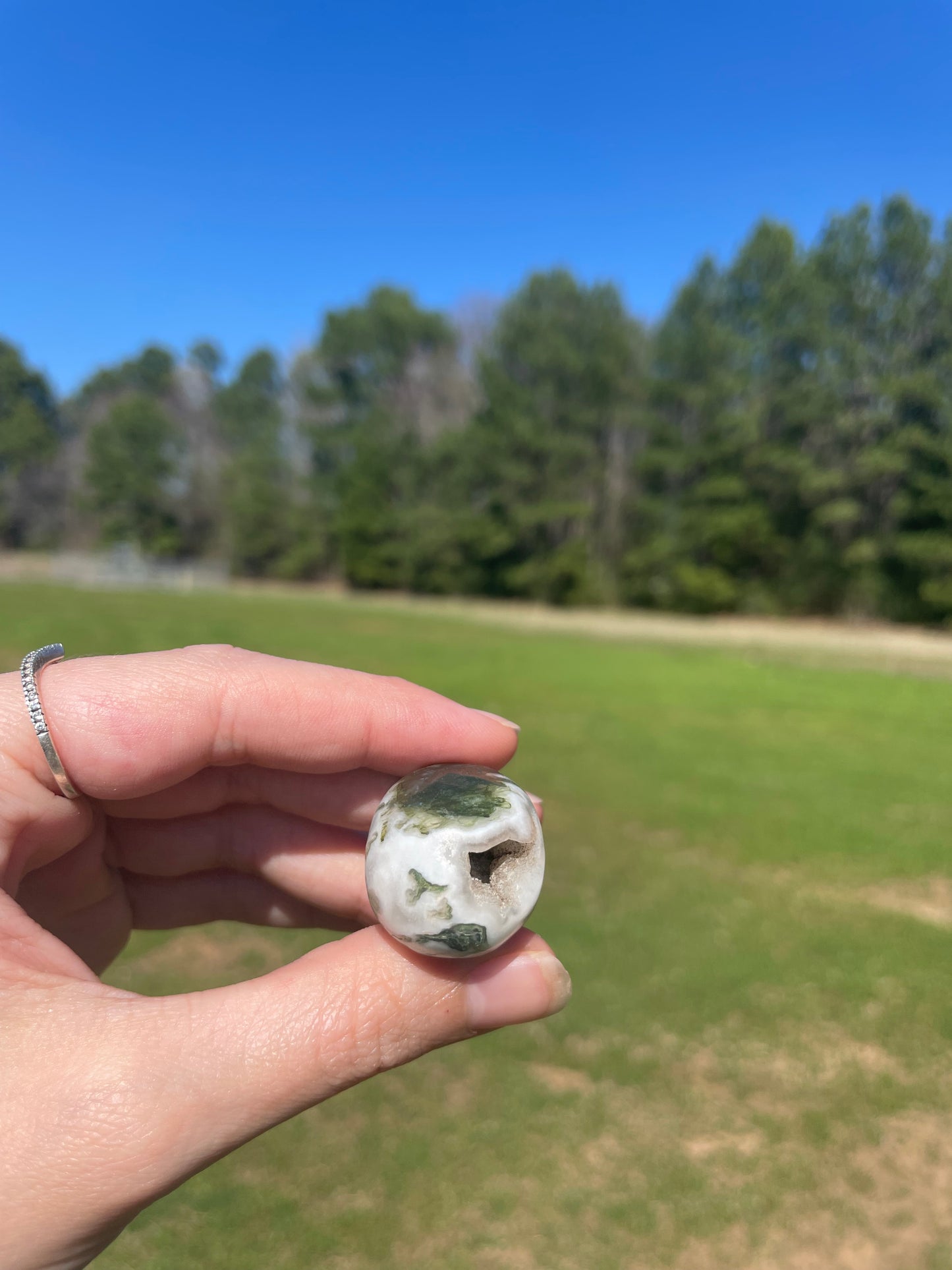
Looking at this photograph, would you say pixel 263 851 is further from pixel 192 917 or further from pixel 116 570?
pixel 116 570

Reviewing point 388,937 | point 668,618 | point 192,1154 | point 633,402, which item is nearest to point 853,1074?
point 388,937

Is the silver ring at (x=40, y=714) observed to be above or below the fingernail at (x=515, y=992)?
above

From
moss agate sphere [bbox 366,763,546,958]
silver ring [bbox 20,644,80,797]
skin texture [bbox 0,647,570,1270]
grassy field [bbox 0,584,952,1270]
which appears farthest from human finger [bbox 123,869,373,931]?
grassy field [bbox 0,584,952,1270]

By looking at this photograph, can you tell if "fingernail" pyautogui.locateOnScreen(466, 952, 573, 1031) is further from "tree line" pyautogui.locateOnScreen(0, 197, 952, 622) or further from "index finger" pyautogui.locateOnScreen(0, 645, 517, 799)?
"tree line" pyautogui.locateOnScreen(0, 197, 952, 622)

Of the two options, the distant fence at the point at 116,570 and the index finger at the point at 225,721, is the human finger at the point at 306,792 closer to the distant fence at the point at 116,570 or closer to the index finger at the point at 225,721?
the index finger at the point at 225,721

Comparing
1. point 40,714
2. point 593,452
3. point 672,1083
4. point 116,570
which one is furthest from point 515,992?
point 116,570

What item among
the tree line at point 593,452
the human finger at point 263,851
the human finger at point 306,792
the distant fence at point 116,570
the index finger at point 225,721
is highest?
the tree line at point 593,452

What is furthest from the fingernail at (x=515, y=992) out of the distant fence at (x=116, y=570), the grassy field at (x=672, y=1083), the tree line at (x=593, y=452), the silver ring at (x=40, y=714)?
the distant fence at (x=116, y=570)
